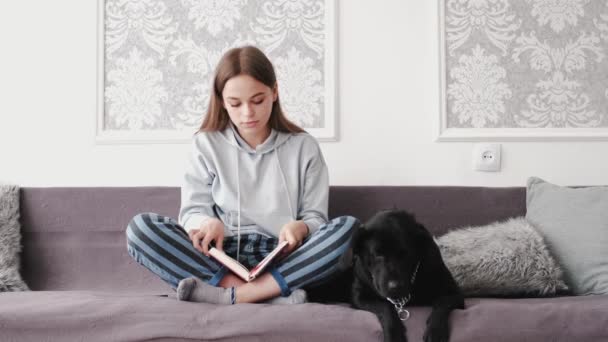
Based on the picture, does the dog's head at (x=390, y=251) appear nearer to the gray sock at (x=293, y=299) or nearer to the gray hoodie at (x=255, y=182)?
the gray sock at (x=293, y=299)

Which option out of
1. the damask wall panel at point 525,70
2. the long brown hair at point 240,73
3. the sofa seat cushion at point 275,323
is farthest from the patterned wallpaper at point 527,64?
the sofa seat cushion at point 275,323

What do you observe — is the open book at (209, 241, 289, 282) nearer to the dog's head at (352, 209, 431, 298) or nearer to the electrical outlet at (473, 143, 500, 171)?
the dog's head at (352, 209, 431, 298)

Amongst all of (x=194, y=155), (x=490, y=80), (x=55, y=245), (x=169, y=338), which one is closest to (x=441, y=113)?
(x=490, y=80)

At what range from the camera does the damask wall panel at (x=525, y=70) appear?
6.28ft

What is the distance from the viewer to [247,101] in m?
1.49

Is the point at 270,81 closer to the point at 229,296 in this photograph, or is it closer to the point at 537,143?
the point at 229,296

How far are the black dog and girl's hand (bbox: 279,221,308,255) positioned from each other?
0.56ft

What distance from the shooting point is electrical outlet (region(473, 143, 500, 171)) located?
1910mm

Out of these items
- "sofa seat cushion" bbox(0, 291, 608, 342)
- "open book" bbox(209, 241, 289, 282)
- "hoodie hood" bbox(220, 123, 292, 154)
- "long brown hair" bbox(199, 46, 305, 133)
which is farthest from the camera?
"hoodie hood" bbox(220, 123, 292, 154)

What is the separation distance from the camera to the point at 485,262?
142 centimetres

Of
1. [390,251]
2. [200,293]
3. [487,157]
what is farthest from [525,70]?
[200,293]

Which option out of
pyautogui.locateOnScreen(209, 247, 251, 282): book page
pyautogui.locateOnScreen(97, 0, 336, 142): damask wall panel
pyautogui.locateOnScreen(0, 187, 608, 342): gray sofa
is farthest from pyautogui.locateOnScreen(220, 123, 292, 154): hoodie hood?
pyautogui.locateOnScreen(0, 187, 608, 342): gray sofa

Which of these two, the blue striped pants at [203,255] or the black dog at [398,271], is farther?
the blue striped pants at [203,255]

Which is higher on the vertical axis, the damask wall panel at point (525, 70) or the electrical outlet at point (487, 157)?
the damask wall panel at point (525, 70)
